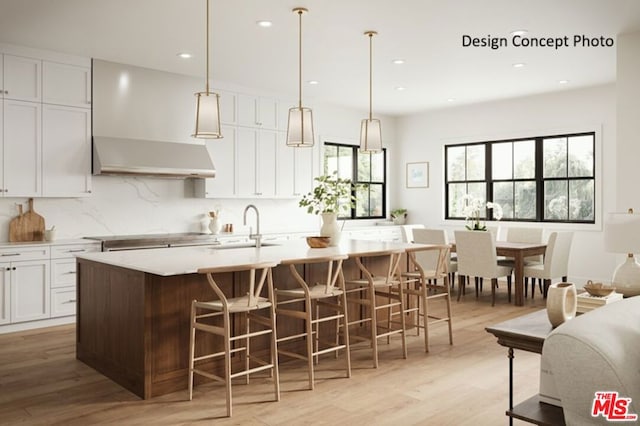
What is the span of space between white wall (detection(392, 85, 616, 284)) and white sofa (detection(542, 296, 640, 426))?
565 cm

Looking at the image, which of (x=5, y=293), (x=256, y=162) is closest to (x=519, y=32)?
(x=256, y=162)

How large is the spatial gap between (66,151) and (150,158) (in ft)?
2.76

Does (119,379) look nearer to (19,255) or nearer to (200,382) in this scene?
(200,382)

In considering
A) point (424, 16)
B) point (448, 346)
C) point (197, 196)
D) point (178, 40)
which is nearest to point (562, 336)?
point (448, 346)

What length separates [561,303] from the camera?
248cm

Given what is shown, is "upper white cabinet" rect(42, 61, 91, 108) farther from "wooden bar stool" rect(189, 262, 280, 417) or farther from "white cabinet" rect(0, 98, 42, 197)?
"wooden bar stool" rect(189, 262, 280, 417)

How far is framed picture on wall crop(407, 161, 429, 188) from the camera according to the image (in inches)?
365

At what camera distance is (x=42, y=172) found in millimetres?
5496

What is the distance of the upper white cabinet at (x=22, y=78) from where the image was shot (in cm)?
529

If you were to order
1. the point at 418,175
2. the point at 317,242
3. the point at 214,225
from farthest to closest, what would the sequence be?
the point at 418,175 → the point at 214,225 → the point at 317,242

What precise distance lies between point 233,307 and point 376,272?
1.89 meters

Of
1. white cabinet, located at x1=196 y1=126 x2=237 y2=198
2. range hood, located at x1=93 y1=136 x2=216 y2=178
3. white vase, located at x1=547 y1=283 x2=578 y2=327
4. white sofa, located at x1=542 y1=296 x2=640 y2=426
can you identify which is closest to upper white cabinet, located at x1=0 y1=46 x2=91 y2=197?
range hood, located at x1=93 y1=136 x2=216 y2=178

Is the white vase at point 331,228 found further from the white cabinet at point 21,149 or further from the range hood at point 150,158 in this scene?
the white cabinet at point 21,149

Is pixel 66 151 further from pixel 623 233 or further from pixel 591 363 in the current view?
pixel 591 363
